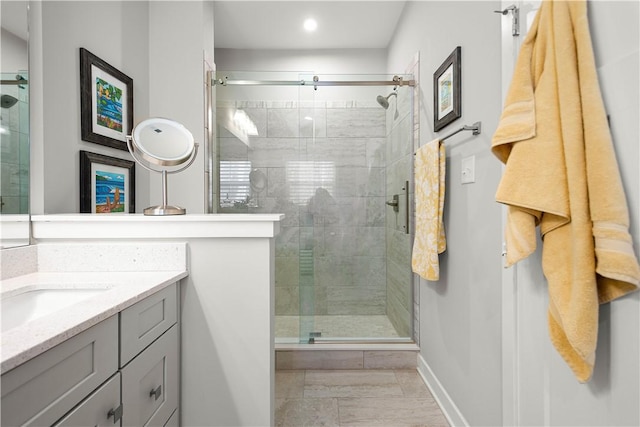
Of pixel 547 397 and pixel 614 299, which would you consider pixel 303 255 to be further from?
pixel 614 299

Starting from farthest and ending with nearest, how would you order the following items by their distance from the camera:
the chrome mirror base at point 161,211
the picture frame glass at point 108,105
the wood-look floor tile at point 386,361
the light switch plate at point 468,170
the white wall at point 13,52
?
the wood-look floor tile at point 386,361
the picture frame glass at point 108,105
the light switch plate at point 468,170
the chrome mirror base at point 161,211
the white wall at point 13,52

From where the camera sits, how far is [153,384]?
3.55 ft

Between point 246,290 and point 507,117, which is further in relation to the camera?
point 246,290

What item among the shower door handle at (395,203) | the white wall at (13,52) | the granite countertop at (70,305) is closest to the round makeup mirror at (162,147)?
the granite countertop at (70,305)

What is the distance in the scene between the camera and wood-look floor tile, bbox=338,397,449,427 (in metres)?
1.69

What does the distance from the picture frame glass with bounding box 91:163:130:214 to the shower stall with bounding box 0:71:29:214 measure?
1.46ft

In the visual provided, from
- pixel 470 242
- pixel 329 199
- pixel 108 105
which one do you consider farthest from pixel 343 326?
pixel 108 105

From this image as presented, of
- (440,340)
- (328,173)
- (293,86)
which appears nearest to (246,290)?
(440,340)

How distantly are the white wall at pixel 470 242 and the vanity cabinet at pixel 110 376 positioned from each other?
3.98ft

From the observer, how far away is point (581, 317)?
737 millimetres

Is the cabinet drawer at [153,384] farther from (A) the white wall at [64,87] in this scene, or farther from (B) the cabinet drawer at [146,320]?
(A) the white wall at [64,87]

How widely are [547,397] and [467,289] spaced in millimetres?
596

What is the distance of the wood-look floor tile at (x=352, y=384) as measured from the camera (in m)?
1.95

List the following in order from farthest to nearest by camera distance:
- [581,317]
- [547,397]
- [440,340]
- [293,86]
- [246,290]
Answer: [293,86] → [440,340] → [246,290] → [547,397] → [581,317]
